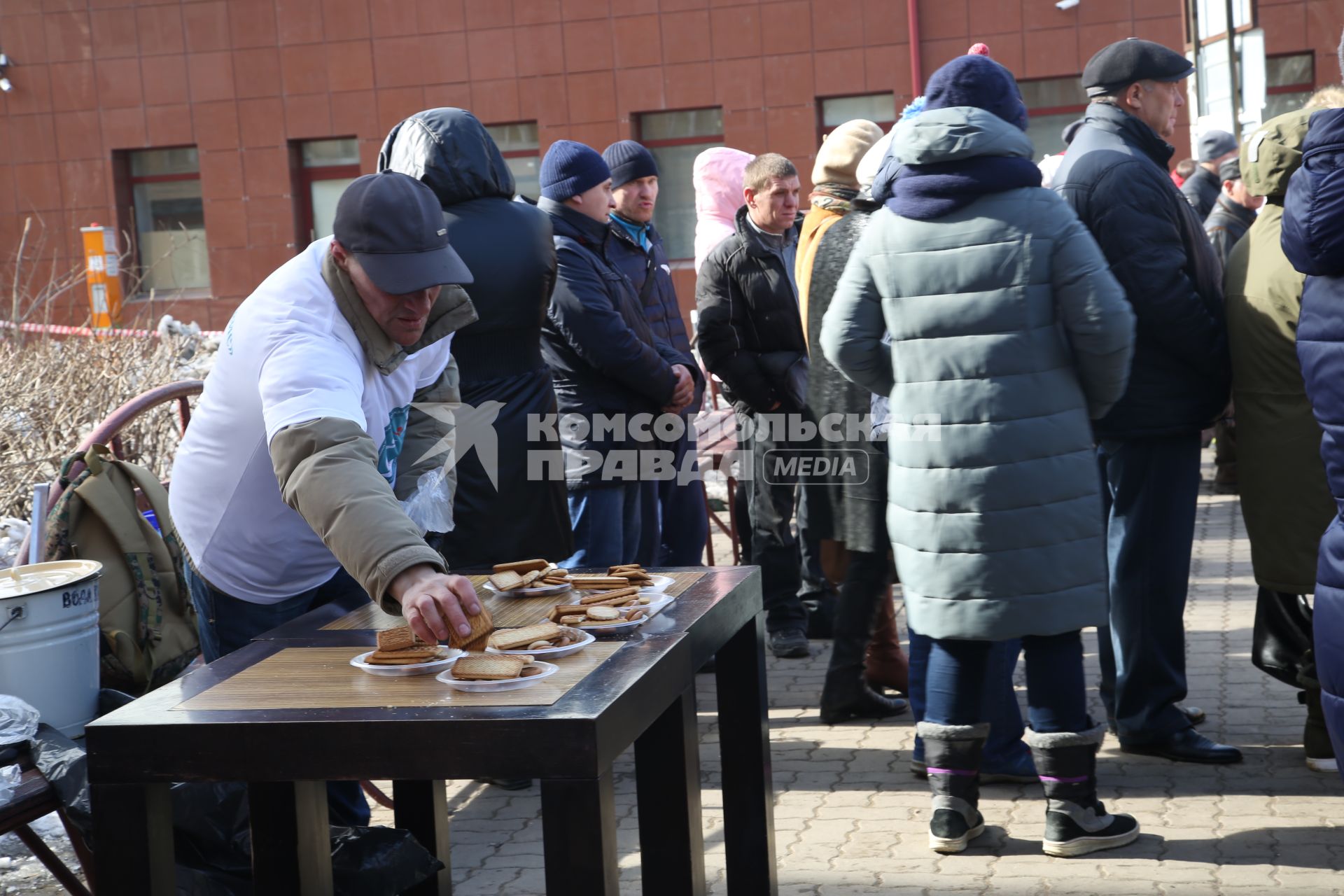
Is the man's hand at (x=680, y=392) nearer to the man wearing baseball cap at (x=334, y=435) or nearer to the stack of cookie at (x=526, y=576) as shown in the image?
the man wearing baseball cap at (x=334, y=435)

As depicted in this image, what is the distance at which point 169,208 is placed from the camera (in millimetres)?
21719

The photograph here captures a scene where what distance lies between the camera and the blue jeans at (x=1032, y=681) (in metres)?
3.92

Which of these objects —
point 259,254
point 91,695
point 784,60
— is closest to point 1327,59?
point 784,60

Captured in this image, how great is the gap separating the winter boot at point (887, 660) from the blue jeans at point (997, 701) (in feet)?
2.75

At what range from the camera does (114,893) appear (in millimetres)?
2439

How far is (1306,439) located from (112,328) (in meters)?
5.67

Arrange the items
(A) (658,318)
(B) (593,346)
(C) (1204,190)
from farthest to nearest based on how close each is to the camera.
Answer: (C) (1204,190)
(A) (658,318)
(B) (593,346)

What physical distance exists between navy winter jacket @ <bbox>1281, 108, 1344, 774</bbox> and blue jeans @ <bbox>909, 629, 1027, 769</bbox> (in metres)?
1.09

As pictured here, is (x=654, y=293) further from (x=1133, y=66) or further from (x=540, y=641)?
(x=540, y=641)

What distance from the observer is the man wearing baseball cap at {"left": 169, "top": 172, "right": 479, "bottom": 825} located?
2600mm

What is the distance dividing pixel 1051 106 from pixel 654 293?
13.6 metres

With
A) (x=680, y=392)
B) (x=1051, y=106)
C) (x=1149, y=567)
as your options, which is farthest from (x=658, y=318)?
(x=1051, y=106)

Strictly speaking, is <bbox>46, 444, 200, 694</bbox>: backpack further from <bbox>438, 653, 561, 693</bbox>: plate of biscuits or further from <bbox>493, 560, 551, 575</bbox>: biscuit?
<bbox>438, 653, 561, 693</bbox>: plate of biscuits

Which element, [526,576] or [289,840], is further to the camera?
[526,576]
